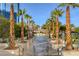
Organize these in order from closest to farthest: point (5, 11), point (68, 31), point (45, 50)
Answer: point (5, 11) < point (45, 50) < point (68, 31)

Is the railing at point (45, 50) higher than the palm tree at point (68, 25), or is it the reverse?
the palm tree at point (68, 25)

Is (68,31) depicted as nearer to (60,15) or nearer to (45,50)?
(60,15)

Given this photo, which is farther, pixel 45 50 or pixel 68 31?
pixel 68 31

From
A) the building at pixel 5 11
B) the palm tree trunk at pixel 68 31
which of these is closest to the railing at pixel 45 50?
the palm tree trunk at pixel 68 31

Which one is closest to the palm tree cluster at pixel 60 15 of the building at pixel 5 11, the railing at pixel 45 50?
the railing at pixel 45 50

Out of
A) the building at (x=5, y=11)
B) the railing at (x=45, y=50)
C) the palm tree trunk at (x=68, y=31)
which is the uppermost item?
the building at (x=5, y=11)

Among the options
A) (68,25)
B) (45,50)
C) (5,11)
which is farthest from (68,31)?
(5,11)

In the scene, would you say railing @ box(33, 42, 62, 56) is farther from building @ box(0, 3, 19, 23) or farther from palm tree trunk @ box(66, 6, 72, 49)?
building @ box(0, 3, 19, 23)

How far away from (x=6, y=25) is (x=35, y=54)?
102 centimetres

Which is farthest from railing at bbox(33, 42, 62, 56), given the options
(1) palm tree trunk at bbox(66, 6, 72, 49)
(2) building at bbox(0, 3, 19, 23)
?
(2) building at bbox(0, 3, 19, 23)

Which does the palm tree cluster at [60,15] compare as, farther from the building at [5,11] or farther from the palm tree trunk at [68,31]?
the building at [5,11]

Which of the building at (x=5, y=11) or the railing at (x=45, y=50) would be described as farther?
the railing at (x=45, y=50)

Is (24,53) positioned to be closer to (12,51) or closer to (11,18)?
(12,51)

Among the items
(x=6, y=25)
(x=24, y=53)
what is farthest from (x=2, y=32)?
(x=24, y=53)
